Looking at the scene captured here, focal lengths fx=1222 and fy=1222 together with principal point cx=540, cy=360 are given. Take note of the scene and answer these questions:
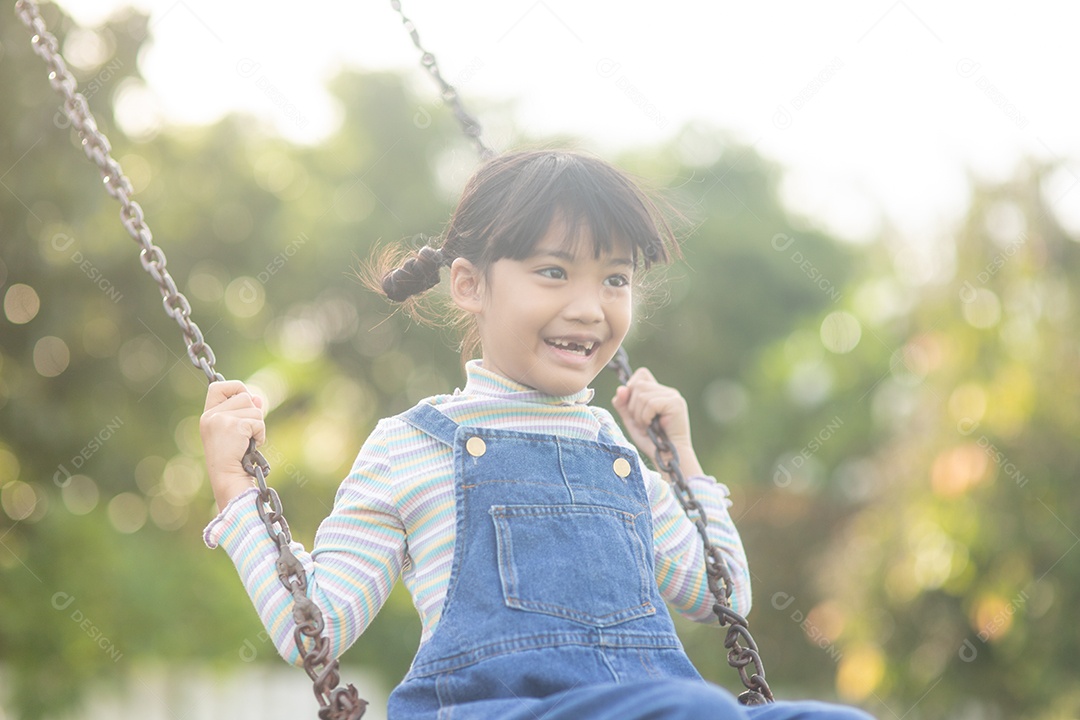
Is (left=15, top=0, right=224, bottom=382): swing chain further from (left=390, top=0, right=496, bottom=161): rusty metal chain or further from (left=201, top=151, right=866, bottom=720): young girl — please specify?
(left=390, top=0, right=496, bottom=161): rusty metal chain

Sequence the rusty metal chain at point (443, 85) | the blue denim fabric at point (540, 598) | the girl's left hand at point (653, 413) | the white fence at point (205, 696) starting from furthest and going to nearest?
1. the white fence at point (205, 696)
2. the rusty metal chain at point (443, 85)
3. the girl's left hand at point (653, 413)
4. the blue denim fabric at point (540, 598)

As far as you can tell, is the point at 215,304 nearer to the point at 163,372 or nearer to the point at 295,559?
the point at 163,372

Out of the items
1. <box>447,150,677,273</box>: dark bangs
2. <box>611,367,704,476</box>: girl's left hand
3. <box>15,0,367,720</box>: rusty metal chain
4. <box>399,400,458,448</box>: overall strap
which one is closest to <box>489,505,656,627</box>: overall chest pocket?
<box>399,400,458,448</box>: overall strap

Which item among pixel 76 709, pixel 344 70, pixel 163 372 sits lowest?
pixel 76 709

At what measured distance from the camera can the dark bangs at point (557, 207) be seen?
68.2 inches

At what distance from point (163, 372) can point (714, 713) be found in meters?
5.63

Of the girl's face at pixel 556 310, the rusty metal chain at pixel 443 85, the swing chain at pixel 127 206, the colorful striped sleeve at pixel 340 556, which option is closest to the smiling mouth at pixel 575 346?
the girl's face at pixel 556 310

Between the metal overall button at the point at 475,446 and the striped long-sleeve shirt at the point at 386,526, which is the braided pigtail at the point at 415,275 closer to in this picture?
the striped long-sleeve shirt at the point at 386,526

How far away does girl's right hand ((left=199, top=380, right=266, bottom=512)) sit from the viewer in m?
1.78

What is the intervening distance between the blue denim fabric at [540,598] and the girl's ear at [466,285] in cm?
17

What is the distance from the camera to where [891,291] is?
630 cm

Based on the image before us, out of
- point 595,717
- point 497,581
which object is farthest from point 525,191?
point 595,717

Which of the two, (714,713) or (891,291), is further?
(891,291)

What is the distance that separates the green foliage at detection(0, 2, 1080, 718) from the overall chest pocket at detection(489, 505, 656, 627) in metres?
0.55
